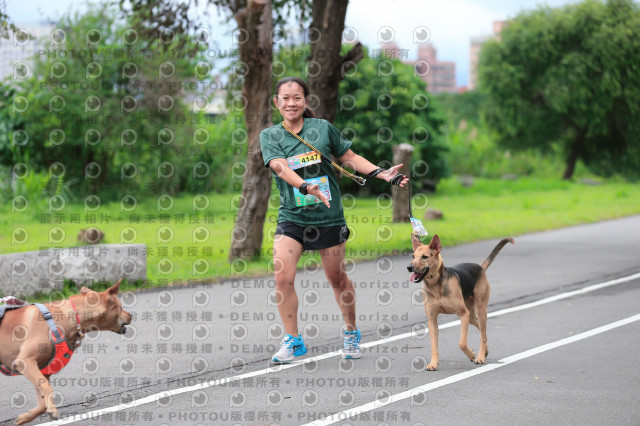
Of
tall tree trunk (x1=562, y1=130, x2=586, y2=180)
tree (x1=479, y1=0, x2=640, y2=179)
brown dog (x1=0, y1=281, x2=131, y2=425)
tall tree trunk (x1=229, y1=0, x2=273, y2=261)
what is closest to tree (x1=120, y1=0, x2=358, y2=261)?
tall tree trunk (x1=229, y1=0, x2=273, y2=261)

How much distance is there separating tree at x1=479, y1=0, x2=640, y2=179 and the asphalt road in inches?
1223

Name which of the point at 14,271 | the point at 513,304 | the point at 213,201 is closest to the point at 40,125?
the point at 213,201

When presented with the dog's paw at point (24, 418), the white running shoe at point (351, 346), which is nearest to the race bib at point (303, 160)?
the white running shoe at point (351, 346)

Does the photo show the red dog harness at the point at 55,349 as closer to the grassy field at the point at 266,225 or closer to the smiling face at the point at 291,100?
the smiling face at the point at 291,100

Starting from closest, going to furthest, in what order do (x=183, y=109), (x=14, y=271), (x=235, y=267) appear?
(x=14, y=271), (x=235, y=267), (x=183, y=109)

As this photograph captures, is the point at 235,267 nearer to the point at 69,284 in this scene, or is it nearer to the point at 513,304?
the point at 69,284

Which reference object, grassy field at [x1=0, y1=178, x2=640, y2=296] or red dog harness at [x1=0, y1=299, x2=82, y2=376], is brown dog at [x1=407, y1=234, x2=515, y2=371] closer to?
red dog harness at [x1=0, y1=299, x2=82, y2=376]

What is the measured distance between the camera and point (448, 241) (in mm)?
16984

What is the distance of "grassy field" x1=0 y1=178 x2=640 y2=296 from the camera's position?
14219 millimetres

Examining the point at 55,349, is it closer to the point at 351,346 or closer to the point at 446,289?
the point at 351,346

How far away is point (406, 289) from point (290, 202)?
4.82 m

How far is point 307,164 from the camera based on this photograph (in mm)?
6930

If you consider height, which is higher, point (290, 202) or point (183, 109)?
point (183, 109)

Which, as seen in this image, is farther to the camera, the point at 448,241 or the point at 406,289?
the point at 448,241
